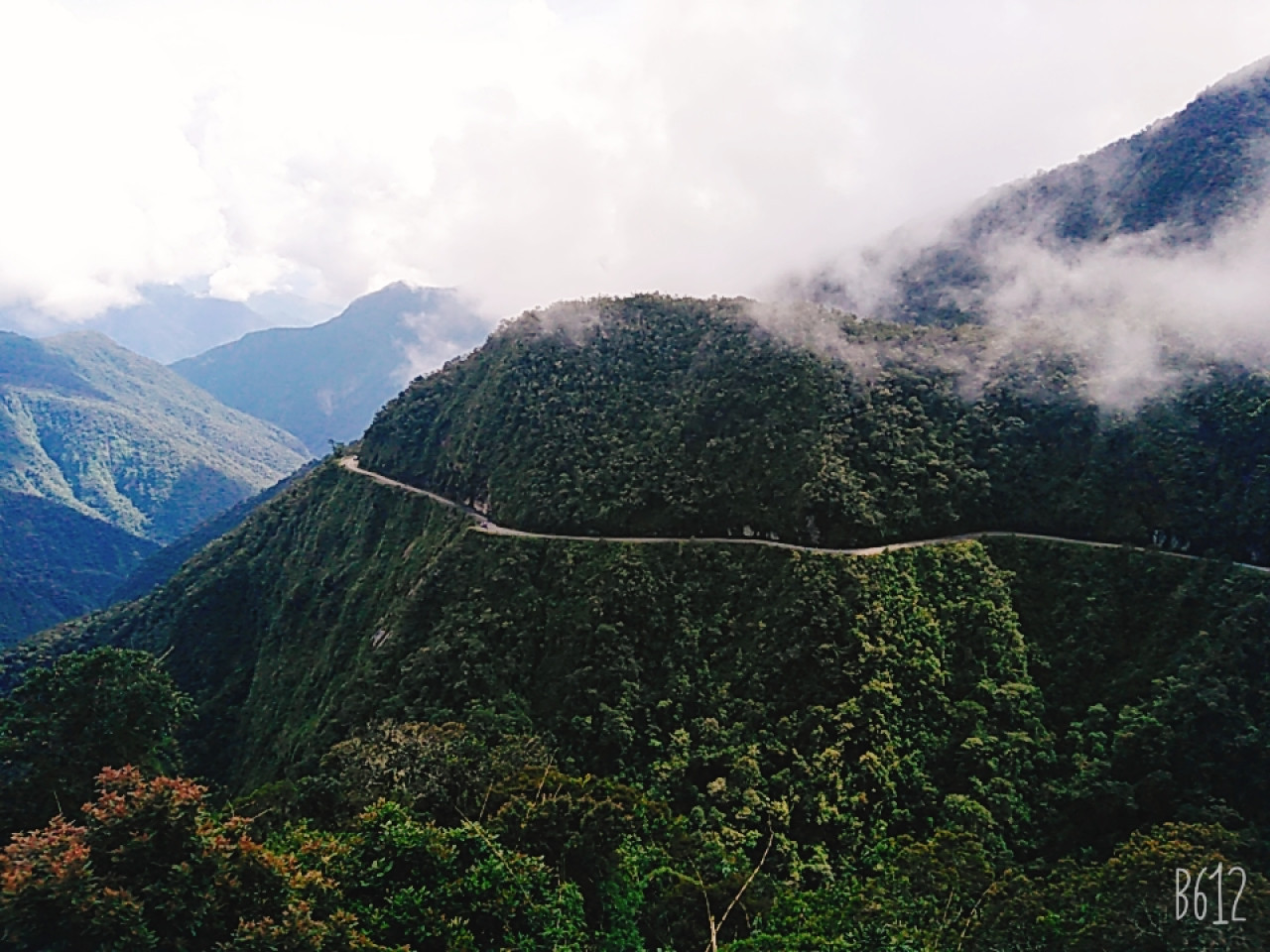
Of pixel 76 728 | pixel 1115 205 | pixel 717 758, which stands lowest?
pixel 76 728

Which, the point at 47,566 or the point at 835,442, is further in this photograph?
the point at 47,566

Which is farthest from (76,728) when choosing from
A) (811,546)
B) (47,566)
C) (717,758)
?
(47,566)

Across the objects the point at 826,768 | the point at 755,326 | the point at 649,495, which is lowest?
the point at 826,768

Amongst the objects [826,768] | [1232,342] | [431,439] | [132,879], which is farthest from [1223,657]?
[431,439]

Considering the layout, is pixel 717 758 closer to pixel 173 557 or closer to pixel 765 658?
pixel 765 658

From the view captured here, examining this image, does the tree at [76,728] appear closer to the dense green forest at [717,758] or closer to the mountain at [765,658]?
the dense green forest at [717,758]

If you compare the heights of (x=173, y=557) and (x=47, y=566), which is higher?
(x=173, y=557)

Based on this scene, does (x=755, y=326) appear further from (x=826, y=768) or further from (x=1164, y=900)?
(x=1164, y=900)
